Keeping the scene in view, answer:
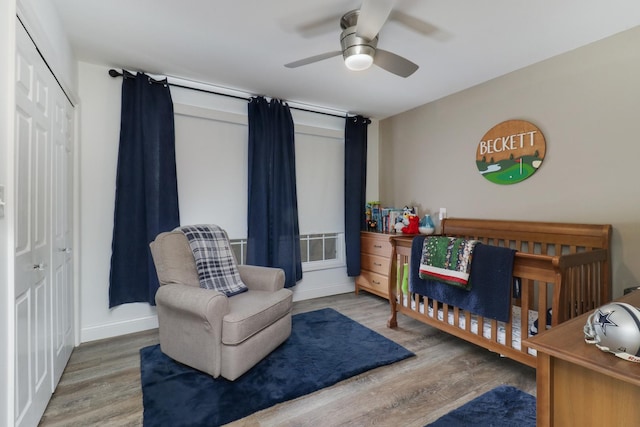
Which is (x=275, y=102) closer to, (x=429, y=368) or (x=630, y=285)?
(x=429, y=368)

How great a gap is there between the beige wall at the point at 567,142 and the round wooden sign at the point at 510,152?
0.18 feet

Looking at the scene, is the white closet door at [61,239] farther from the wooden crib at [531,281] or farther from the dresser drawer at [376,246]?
the dresser drawer at [376,246]

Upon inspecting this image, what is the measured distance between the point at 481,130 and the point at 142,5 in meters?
3.01

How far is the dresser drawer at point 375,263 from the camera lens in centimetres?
357

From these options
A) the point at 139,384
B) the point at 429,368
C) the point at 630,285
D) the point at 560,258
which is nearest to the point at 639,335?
the point at 560,258

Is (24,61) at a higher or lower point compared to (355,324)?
higher

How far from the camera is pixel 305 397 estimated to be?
1.83 metres

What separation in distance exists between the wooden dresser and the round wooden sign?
4.09 feet

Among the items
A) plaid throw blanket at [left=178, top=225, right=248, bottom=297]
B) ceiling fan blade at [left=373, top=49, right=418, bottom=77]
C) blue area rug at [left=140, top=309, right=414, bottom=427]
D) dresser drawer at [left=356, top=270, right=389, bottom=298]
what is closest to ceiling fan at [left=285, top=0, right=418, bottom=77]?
ceiling fan blade at [left=373, top=49, right=418, bottom=77]

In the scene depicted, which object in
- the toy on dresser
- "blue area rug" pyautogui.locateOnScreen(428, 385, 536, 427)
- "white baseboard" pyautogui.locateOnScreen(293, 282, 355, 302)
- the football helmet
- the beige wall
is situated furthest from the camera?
"white baseboard" pyautogui.locateOnScreen(293, 282, 355, 302)

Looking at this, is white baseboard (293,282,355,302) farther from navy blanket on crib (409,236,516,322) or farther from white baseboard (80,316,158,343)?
navy blanket on crib (409,236,516,322)

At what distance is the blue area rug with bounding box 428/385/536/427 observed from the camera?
1592 mm

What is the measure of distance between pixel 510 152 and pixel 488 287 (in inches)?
56.1

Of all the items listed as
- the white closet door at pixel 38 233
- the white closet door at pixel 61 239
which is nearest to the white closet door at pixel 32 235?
the white closet door at pixel 38 233
